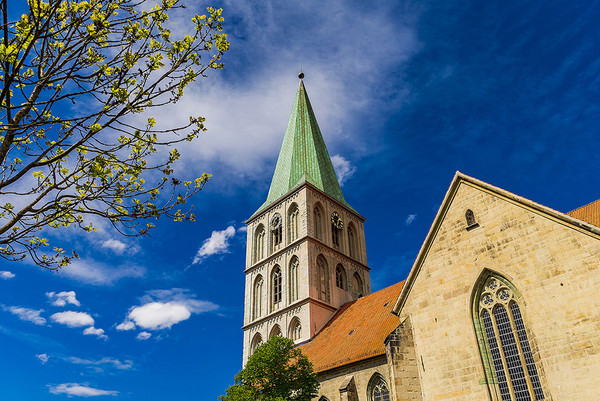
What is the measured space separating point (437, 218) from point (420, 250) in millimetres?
1312

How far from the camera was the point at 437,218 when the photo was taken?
16.4 m

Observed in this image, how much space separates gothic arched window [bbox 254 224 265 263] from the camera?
36.2 m

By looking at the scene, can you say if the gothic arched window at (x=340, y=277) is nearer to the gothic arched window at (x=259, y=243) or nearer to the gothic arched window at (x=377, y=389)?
the gothic arched window at (x=259, y=243)

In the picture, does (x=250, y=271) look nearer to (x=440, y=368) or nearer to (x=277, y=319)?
(x=277, y=319)

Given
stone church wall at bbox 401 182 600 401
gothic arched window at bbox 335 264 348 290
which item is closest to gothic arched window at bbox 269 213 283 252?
gothic arched window at bbox 335 264 348 290

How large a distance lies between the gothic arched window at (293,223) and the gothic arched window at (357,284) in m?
5.83

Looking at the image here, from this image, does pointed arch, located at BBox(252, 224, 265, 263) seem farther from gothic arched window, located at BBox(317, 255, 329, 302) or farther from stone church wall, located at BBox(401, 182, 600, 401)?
stone church wall, located at BBox(401, 182, 600, 401)

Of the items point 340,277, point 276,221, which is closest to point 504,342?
point 340,277

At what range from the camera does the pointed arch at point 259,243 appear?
36184mm

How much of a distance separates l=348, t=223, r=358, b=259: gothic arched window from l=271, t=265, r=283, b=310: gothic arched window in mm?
6236

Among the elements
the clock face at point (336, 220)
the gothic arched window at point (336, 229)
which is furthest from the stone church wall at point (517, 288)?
the clock face at point (336, 220)

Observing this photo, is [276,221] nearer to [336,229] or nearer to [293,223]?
[293,223]

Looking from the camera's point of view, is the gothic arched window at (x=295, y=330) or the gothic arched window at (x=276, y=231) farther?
the gothic arched window at (x=276, y=231)

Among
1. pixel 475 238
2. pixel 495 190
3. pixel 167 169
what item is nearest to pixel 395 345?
pixel 475 238
